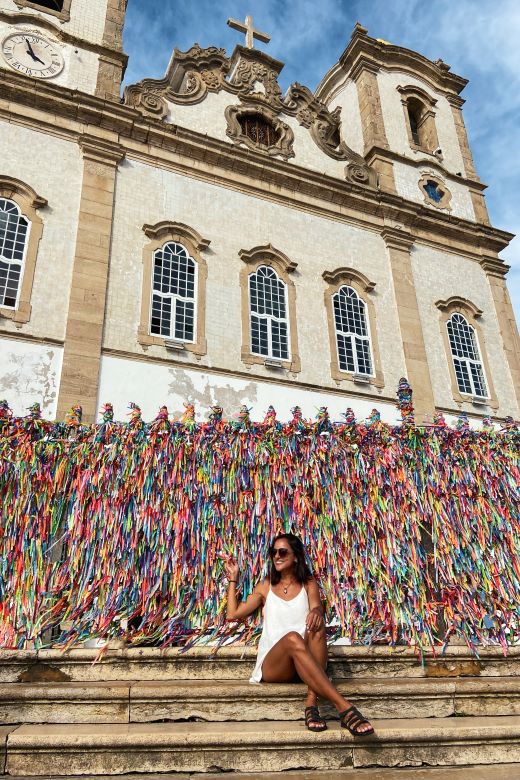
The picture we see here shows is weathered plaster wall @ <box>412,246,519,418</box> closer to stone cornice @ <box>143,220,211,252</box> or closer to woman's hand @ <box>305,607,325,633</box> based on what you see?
stone cornice @ <box>143,220,211,252</box>

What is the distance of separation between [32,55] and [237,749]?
15.4 m

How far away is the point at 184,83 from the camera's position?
53.5ft

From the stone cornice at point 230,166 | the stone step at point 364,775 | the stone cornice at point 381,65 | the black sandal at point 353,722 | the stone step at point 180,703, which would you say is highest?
the stone cornice at point 381,65

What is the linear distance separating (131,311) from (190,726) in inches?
361

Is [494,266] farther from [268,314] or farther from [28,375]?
[28,375]

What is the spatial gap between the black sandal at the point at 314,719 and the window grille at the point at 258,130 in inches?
592

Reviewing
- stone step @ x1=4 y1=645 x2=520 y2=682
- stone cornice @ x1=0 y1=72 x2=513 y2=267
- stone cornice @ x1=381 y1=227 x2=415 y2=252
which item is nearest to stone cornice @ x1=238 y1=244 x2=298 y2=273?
stone cornice @ x1=0 y1=72 x2=513 y2=267

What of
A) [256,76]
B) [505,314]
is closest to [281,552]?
[505,314]

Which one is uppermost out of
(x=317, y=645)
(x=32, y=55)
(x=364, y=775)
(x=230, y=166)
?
(x=32, y=55)

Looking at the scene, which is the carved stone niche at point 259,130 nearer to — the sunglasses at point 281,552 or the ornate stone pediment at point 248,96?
the ornate stone pediment at point 248,96

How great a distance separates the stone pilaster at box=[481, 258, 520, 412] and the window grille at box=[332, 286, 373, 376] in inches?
193

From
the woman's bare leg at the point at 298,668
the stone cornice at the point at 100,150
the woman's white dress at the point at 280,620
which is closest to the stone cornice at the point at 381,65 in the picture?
the stone cornice at the point at 100,150

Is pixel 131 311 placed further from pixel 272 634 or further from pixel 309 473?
pixel 272 634

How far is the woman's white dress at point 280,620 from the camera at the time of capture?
449 centimetres
